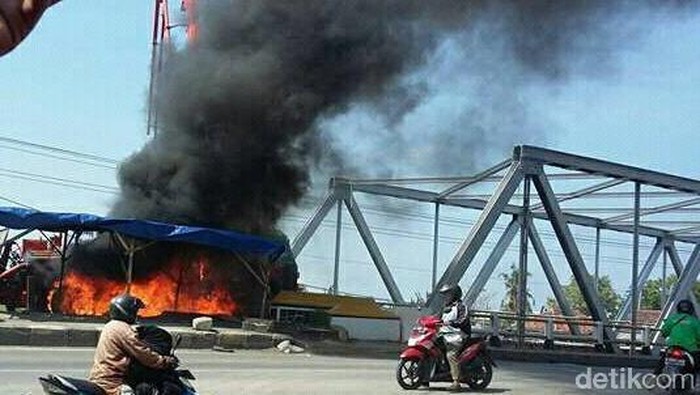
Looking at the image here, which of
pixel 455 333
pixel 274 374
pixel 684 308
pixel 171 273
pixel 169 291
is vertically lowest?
pixel 274 374

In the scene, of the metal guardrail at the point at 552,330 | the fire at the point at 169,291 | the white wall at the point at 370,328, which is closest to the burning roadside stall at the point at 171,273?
the fire at the point at 169,291

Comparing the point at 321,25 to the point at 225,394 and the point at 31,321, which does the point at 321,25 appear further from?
the point at 225,394

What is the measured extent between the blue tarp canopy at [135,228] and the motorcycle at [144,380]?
1567cm

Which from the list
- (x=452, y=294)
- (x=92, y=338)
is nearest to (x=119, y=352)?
(x=452, y=294)

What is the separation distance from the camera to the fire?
2427 cm

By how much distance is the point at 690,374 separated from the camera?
476 inches

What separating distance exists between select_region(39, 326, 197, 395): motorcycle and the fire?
1775 cm

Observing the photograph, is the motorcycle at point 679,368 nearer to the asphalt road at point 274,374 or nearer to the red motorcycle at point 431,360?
the asphalt road at point 274,374

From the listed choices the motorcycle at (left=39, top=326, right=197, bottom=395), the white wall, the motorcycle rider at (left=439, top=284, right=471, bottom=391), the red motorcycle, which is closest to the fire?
the white wall

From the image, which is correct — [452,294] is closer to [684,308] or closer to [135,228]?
[684,308]

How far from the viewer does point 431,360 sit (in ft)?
40.3

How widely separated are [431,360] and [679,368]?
122 inches

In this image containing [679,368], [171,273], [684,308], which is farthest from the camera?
[171,273]

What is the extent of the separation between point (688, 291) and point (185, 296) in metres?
16.5
